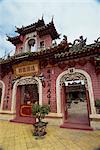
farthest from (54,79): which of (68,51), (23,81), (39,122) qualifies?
(39,122)

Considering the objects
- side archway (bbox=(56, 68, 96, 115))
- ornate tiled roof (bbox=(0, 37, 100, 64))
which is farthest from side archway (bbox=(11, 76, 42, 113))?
ornate tiled roof (bbox=(0, 37, 100, 64))

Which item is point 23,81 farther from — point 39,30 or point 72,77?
point 39,30

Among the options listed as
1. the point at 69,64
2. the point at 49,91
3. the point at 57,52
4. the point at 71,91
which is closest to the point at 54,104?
the point at 49,91

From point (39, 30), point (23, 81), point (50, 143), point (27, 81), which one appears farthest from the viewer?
point (39, 30)

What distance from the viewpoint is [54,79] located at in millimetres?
7305

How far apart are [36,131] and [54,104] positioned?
2.17 m

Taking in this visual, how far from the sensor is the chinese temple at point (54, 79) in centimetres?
633

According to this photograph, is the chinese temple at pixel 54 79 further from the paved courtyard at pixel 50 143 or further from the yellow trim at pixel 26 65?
the paved courtyard at pixel 50 143

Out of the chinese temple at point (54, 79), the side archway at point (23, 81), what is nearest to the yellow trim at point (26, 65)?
the chinese temple at point (54, 79)

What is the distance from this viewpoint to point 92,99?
6082 mm

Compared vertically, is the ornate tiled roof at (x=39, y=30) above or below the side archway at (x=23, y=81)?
above

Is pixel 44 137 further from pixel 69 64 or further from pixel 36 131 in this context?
pixel 69 64

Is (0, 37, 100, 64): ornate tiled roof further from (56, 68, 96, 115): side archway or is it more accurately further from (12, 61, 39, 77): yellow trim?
(56, 68, 96, 115): side archway

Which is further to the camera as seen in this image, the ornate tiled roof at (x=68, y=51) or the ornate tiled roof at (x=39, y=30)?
the ornate tiled roof at (x=39, y=30)
